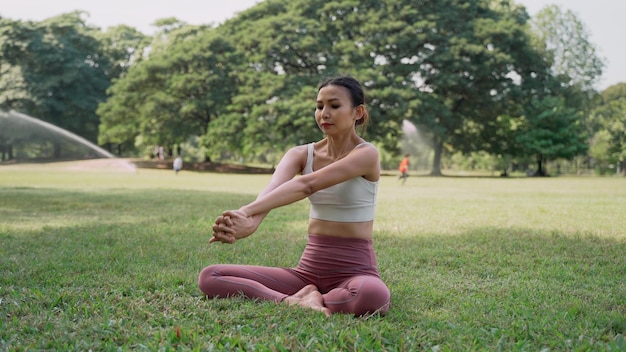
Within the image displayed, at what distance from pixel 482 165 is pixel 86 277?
5479 cm

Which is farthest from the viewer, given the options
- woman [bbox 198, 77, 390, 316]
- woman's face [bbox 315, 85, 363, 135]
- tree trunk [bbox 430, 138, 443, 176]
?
tree trunk [bbox 430, 138, 443, 176]

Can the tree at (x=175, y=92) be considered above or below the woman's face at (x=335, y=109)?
above

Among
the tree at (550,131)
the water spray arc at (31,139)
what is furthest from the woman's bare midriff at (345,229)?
the tree at (550,131)

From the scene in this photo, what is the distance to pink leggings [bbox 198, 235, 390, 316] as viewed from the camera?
3.24 m

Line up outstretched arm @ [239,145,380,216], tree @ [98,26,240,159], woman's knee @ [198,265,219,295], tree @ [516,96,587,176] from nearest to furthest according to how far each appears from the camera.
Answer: outstretched arm @ [239,145,380,216], woman's knee @ [198,265,219,295], tree @ [98,26,240,159], tree @ [516,96,587,176]

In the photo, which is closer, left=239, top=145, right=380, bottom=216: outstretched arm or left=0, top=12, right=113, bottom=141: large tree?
left=239, top=145, right=380, bottom=216: outstretched arm

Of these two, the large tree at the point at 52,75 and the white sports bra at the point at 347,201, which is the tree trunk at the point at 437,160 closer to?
the large tree at the point at 52,75

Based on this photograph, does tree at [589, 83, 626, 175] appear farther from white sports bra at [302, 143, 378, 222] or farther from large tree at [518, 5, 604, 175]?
white sports bra at [302, 143, 378, 222]

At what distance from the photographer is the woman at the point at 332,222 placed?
10.6ft

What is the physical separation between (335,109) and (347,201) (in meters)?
0.54

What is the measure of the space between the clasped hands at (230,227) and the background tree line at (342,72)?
27485 mm

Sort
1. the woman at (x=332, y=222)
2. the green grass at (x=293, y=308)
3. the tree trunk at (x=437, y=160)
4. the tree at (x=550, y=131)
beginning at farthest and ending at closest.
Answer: the tree trunk at (x=437, y=160) → the tree at (x=550, y=131) → the woman at (x=332, y=222) → the green grass at (x=293, y=308)

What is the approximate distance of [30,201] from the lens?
452 inches

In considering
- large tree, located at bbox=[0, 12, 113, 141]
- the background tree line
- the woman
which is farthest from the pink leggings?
large tree, located at bbox=[0, 12, 113, 141]
